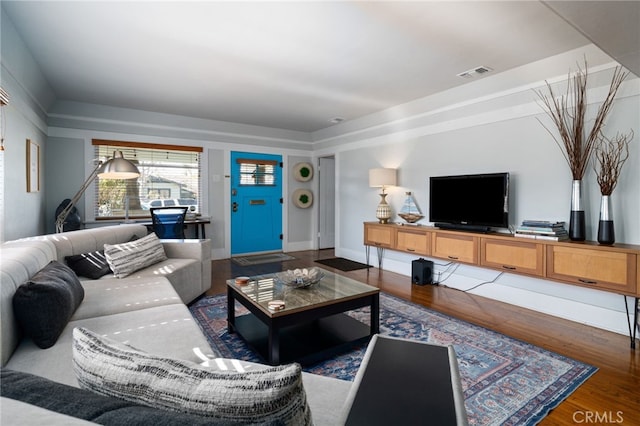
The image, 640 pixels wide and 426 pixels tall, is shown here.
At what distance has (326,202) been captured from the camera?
6.95 meters

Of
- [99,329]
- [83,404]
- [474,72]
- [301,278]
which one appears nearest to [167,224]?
[301,278]

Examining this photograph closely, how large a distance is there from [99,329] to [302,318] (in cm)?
115

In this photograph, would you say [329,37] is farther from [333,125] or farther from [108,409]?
[333,125]

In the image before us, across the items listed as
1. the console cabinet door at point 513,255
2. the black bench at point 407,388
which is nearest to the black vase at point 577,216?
the console cabinet door at point 513,255

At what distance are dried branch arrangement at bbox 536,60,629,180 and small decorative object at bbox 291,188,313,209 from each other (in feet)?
14.2

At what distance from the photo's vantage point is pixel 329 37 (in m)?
2.65

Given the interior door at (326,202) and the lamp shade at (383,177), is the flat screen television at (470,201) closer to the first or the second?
the lamp shade at (383,177)

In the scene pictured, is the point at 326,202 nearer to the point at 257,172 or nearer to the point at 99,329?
the point at 257,172

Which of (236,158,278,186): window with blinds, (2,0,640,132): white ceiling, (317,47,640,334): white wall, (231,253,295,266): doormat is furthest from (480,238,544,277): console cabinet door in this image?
(236,158,278,186): window with blinds

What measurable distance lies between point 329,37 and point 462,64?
143cm

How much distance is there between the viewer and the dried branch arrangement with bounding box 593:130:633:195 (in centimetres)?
269

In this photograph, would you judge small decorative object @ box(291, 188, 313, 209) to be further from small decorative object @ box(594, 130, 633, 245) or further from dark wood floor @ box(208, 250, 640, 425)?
small decorative object @ box(594, 130, 633, 245)

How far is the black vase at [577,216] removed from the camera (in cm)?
283

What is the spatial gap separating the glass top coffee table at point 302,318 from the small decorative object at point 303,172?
394cm
